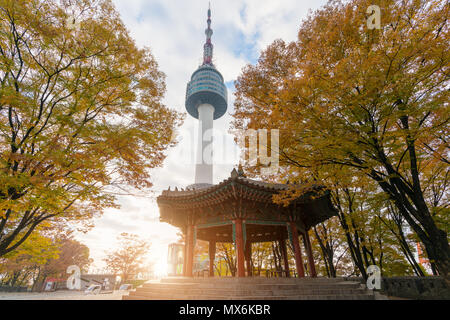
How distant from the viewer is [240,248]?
10.3 meters

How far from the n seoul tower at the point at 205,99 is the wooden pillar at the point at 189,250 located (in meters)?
56.5

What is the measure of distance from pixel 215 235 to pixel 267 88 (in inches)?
450

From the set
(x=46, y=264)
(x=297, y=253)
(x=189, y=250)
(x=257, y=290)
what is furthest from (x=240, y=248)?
(x=46, y=264)

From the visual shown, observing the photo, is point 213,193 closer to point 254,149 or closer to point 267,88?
point 254,149

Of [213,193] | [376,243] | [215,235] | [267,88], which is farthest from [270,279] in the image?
[376,243]

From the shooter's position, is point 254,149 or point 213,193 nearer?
point 254,149

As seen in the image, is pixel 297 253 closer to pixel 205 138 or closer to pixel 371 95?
pixel 371 95

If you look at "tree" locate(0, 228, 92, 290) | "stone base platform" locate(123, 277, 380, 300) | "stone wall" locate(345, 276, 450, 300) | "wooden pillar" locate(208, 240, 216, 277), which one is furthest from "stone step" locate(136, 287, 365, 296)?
"tree" locate(0, 228, 92, 290)

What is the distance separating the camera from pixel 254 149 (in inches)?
339

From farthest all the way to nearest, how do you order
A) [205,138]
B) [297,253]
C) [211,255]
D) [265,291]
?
[205,138] < [211,255] < [297,253] < [265,291]

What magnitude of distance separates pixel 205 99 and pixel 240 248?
73.5m

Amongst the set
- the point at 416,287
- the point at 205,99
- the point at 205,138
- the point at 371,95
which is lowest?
the point at 416,287

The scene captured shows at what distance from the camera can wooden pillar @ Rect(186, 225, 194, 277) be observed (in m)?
11.4
